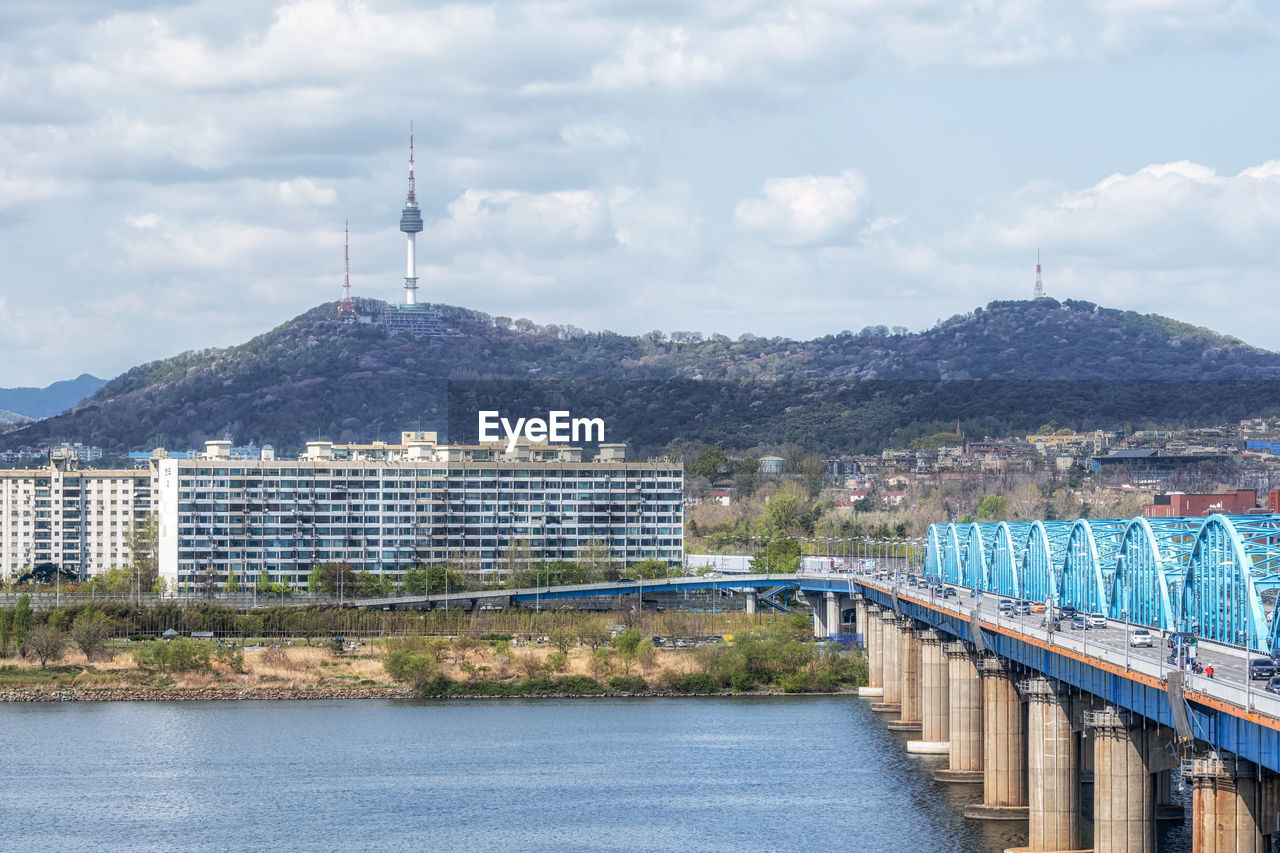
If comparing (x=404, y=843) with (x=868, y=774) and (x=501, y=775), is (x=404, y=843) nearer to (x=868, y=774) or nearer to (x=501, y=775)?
(x=501, y=775)

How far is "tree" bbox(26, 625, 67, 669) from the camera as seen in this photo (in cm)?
14675

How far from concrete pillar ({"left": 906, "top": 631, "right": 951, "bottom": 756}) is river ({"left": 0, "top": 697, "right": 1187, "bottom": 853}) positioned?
1971 mm

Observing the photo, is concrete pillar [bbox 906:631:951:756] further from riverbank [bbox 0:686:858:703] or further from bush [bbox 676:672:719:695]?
bush [bbox 676:672:719:695]

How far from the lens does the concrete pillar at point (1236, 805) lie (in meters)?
55.1

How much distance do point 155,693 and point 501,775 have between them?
4632 cm

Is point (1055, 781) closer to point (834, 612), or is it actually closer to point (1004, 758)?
point (1004, 758)

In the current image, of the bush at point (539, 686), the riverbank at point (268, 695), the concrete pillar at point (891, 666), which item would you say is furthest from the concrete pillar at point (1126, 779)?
the bush at point (539, 686)

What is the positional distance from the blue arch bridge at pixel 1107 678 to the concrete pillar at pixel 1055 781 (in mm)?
78

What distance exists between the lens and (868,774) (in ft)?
329

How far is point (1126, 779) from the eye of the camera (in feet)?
216

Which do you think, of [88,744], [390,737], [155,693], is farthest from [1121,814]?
[155,693]

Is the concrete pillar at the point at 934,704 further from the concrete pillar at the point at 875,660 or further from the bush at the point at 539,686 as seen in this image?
the bush at the point at 539,686

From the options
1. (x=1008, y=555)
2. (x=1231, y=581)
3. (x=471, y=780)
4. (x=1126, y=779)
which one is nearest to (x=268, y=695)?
(x=471, y=780)

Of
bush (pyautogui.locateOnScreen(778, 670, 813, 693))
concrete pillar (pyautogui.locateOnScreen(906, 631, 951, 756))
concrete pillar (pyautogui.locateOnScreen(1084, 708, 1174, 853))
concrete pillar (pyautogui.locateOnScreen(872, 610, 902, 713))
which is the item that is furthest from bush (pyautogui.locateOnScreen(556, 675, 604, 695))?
concrete pillar (pyautogui.locateOnScreen(1084, 708, 1174, 853))
